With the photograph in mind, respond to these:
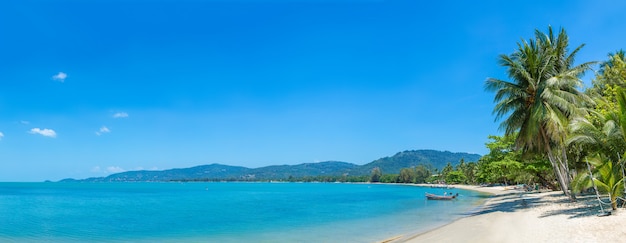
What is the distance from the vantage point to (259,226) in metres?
23.9

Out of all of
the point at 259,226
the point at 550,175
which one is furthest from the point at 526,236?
the point at 550,175

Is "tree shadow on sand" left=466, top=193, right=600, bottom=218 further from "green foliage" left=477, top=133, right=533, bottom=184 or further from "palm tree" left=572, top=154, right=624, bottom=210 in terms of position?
"green foliage" left=477, top=133, right=533, bottom=184

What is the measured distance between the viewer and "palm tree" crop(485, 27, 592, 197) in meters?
18.2

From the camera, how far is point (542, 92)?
61.0 ft

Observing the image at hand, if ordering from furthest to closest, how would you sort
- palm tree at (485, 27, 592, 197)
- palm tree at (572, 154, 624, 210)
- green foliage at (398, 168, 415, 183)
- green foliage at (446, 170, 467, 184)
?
green foliage at (398, 168, 415, 183) → green foliage at (446, 170, 467, 184) → palm tree at (485, 27, 592, 197) → palm tree at (572, 154, 624, 210)

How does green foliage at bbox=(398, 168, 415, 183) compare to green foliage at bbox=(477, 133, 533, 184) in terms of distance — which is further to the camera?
green foliage at bbox=(398, 168, 415, 183)

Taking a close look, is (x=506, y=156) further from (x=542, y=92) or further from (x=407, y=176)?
(x=407, y=176)

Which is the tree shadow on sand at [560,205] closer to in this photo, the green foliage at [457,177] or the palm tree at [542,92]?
the palm tree at [542,92]

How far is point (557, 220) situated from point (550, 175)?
22548 mm

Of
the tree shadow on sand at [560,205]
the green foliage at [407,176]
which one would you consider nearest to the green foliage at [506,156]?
the tree shadow on sand at [560,205]

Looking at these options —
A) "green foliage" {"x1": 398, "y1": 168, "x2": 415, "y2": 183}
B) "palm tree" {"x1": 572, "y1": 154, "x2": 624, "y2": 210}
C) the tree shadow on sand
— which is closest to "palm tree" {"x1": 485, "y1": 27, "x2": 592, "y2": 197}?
the tree shadow on sand

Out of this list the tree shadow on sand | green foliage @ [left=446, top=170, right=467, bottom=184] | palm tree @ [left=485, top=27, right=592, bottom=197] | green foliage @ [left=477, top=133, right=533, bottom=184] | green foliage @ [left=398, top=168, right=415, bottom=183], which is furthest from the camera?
green foliage @ [left=398, top=168, right=415, bottom=183]

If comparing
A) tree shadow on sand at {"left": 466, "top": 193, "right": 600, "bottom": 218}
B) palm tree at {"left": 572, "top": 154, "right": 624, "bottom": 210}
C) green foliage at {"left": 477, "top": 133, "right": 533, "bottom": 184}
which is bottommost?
tree shadow on sand at {"left": 466, "top": 193, "right": 600, "bottom": 218}

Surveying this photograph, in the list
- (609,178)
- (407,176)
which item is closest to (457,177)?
(407,176)
